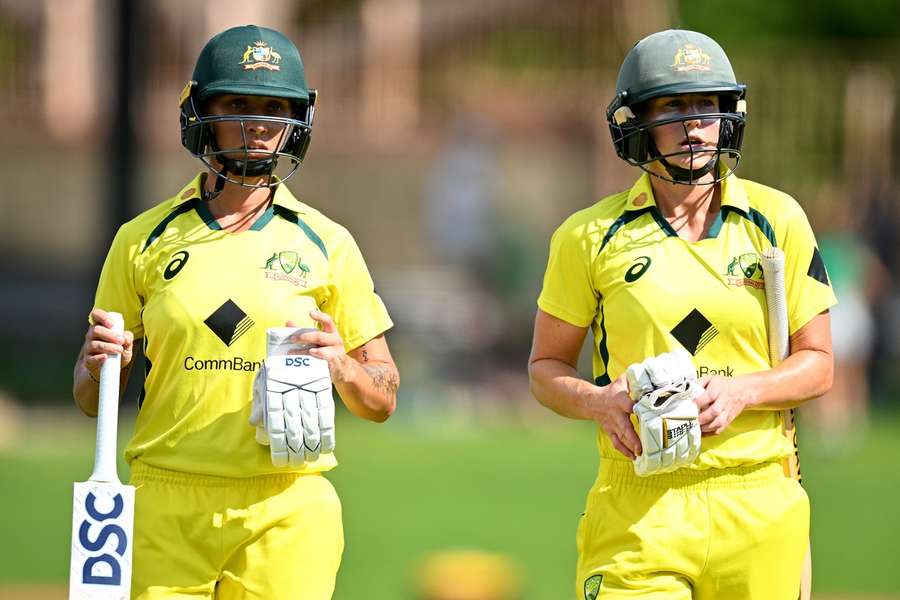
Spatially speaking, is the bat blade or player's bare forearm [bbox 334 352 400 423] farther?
player's bare forearm [bbox 334 352 400 423]

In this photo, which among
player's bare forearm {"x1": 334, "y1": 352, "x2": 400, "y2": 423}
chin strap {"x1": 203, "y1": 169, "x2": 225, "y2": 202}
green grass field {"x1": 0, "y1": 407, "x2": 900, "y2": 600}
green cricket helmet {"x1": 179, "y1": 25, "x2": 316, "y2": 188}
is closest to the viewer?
player's bare forearm {"x1": 334, "y1": 352, "x2": 400, "y2": 423}

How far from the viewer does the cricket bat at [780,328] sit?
178 inches

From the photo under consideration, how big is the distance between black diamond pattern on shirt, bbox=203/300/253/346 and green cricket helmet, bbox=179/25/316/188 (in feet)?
1.26

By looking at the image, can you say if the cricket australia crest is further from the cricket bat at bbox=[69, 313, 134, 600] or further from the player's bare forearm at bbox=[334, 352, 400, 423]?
the cricket bat at bbox=[69, 313, 134, 600]

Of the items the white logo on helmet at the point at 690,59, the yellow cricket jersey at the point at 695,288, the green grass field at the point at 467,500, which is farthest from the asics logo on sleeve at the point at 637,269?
the green grass field at the point at 467,500

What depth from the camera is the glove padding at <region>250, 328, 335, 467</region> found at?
14.2ft

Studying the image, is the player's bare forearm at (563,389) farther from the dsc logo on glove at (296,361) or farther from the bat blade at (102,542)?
the bat blade at (102,542)

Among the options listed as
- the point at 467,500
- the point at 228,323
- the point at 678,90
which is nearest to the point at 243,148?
the point at 228,323

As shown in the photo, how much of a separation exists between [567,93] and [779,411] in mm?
15481

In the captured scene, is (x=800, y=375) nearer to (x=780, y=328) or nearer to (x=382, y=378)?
(x=780, y=328)

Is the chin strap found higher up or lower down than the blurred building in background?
lower down

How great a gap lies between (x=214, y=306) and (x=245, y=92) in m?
0.64

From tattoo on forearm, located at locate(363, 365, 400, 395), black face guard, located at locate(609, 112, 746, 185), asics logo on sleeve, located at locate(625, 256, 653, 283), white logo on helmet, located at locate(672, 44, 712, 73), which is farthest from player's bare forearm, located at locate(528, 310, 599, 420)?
white logo on helmet, located at locate(672, 44, 712, 73)

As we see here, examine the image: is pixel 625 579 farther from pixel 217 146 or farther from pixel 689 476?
pixel 217 146
